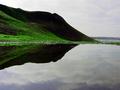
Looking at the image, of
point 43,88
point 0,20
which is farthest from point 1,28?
point 43,88

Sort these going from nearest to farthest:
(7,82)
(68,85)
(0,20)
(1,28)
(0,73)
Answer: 1. (68,85)
2. (7,82)
3. (0,73)
4. (1,28)
5. (0,20)

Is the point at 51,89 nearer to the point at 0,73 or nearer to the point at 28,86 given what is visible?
the point at 28,86

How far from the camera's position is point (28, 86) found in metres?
23.9

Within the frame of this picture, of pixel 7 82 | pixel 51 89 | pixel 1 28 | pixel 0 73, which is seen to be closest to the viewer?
pixel 51 89

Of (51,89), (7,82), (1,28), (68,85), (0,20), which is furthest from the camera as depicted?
(0,20)

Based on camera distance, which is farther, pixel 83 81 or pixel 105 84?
pixel 83 81

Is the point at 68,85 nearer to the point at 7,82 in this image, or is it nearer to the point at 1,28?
the point at 7,82

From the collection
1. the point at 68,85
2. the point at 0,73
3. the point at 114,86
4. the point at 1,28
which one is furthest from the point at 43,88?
the point at 1,28

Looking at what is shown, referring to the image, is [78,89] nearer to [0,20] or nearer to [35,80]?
[35,80]

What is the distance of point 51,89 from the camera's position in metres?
22.6

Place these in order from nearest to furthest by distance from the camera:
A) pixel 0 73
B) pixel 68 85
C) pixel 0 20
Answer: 1. pixel 68 85
2. pixel 0 73
3. pixel 0 20

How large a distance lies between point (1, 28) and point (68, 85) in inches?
4966

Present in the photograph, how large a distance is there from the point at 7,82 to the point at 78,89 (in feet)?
22.8

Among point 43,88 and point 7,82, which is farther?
point 7,82
